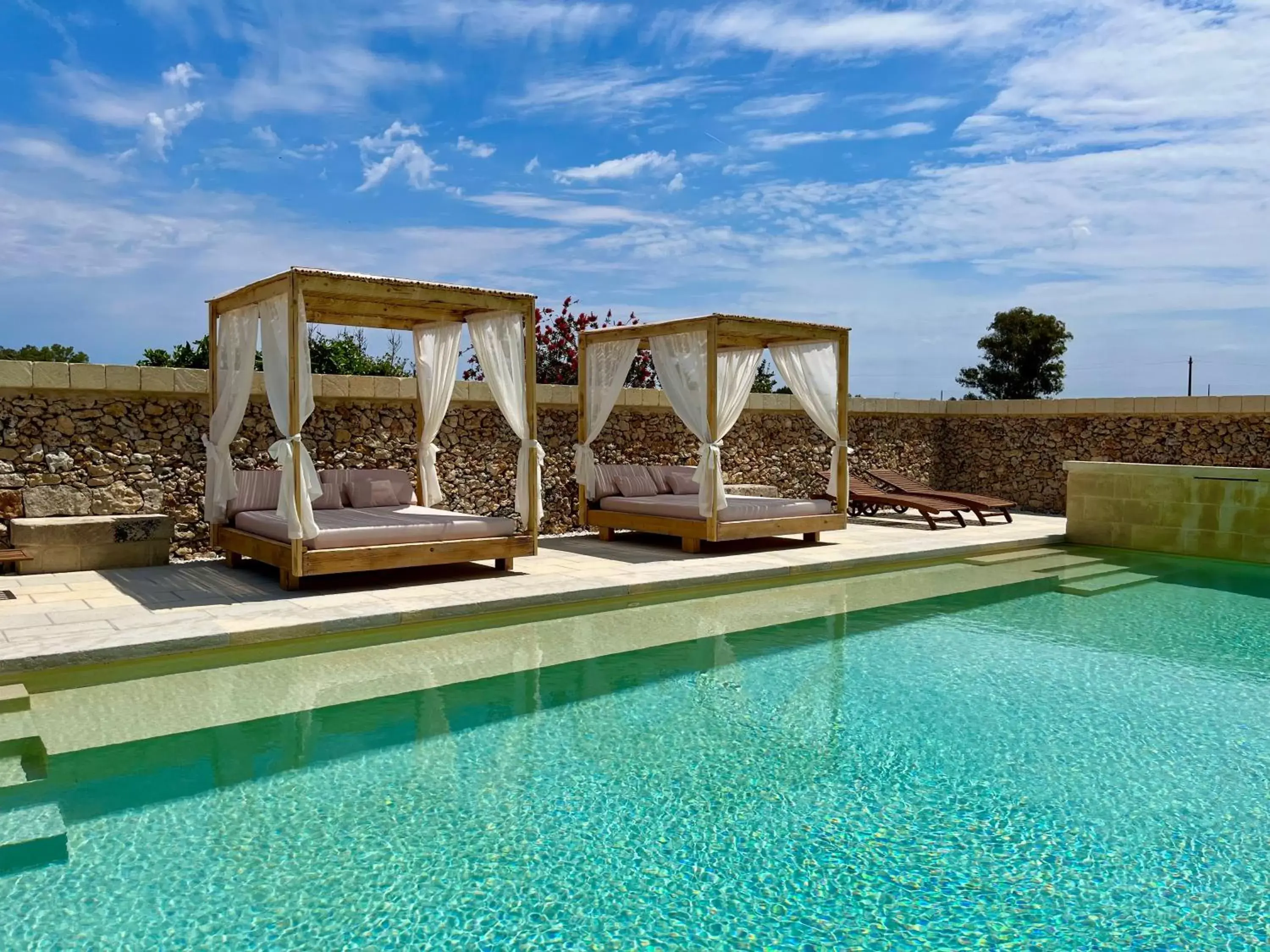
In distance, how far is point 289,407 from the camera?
22.3ft

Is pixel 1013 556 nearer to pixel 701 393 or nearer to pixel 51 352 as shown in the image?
pixel 701 393

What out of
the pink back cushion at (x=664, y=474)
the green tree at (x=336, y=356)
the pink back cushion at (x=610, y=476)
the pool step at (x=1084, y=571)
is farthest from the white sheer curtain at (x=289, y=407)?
the green tree at (x=336, y=356)

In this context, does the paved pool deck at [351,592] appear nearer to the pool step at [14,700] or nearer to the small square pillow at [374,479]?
the pool step at [14,700]

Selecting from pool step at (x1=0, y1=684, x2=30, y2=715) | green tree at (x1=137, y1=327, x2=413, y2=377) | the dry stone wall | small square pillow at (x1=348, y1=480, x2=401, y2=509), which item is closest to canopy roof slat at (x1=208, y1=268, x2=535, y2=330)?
the dry stone wall

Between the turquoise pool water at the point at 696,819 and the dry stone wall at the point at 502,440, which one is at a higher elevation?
the dry stone wall at the point at 502,440

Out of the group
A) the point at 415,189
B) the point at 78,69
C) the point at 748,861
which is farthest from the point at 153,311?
the point at 748,861

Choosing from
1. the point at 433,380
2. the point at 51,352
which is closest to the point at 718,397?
the point at 433,380

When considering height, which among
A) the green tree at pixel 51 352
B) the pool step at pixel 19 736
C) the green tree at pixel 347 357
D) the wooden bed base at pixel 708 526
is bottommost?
the pool step at pixel 19 736

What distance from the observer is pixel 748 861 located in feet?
10.0

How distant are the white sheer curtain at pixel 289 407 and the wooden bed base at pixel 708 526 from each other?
11.4 feet

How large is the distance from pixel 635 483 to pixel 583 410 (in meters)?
0.97

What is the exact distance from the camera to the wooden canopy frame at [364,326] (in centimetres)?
668

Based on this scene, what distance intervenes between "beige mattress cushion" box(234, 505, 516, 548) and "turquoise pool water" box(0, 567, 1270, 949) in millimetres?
2362

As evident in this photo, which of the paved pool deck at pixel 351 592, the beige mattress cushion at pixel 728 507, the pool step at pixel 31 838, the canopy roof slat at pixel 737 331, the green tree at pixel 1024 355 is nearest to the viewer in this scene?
the pool step at pixel 31 838
